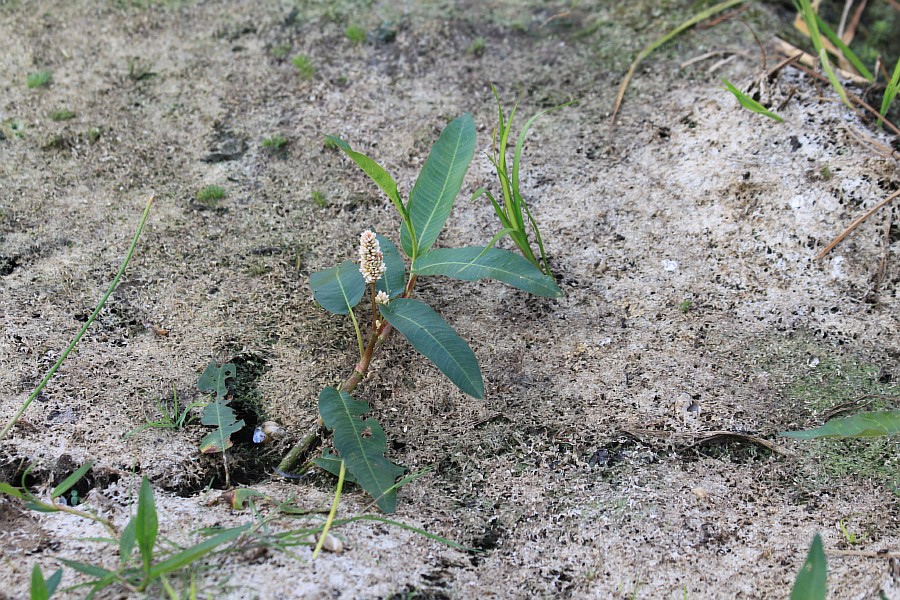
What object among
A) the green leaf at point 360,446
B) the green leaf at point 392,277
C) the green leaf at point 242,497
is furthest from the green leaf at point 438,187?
the green leaf at point 242,497

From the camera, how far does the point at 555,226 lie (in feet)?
6.68

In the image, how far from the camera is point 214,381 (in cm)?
161

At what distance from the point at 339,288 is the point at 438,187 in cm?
34

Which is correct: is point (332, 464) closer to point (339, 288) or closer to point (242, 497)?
point (242, 497)

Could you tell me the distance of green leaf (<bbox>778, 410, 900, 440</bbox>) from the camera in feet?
4.49

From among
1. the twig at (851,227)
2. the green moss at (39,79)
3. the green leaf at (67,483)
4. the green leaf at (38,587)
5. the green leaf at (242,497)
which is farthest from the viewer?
the green moss at (39,79)

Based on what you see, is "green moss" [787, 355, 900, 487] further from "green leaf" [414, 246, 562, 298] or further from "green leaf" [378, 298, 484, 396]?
"green leaf" [378, 298, 484, 396]

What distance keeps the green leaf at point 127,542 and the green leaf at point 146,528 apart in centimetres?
2

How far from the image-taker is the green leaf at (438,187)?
1669 millimetres

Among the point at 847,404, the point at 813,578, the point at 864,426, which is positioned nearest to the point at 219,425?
the point at 813,578

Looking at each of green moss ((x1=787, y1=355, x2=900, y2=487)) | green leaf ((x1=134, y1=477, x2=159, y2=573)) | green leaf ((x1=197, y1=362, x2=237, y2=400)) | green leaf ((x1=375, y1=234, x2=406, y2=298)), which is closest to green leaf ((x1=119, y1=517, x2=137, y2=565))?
green leaf ((x1=134, y1=477, x2=159, y2=573))

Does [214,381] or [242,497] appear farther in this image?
[214,381]

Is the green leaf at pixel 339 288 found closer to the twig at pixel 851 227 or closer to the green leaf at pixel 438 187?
the green leaf at pixel 438 187

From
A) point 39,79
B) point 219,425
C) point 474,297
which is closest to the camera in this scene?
point 219,425
